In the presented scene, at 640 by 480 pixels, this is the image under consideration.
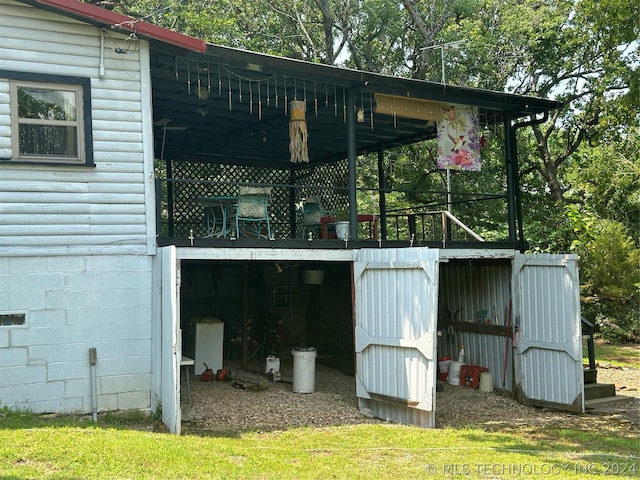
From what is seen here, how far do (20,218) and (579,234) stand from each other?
571 inches

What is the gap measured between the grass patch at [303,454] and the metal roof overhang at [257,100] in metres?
4.35

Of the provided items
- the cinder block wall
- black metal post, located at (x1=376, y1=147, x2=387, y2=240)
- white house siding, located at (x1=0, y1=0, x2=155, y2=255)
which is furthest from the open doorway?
white house siding, located at (x1=0, y1=0, x2=155, y2=255)

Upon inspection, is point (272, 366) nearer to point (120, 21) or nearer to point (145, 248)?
point (145, 248)

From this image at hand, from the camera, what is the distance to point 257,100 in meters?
10.8

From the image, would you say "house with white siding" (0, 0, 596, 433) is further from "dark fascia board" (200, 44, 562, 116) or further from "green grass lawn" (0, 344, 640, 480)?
"green grass lawn" (0, 344, 640, 480)

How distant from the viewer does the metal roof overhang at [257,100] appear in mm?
8398

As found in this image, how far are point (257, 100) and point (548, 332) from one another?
5455 mm

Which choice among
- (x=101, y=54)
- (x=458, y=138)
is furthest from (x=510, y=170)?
(x=101, y=54)

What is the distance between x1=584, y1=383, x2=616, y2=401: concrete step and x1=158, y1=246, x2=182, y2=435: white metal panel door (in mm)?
6262

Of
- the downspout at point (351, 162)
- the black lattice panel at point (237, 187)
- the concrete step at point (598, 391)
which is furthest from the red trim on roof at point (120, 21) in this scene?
the concrete step at point (598, 391)

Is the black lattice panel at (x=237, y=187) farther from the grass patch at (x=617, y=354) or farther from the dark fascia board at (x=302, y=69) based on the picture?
the grass patch at (x=617, y=354)

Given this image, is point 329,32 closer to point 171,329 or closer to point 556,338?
point 556,338

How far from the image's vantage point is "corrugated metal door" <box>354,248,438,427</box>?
8422mm

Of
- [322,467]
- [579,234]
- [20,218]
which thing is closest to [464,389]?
[322,467]
